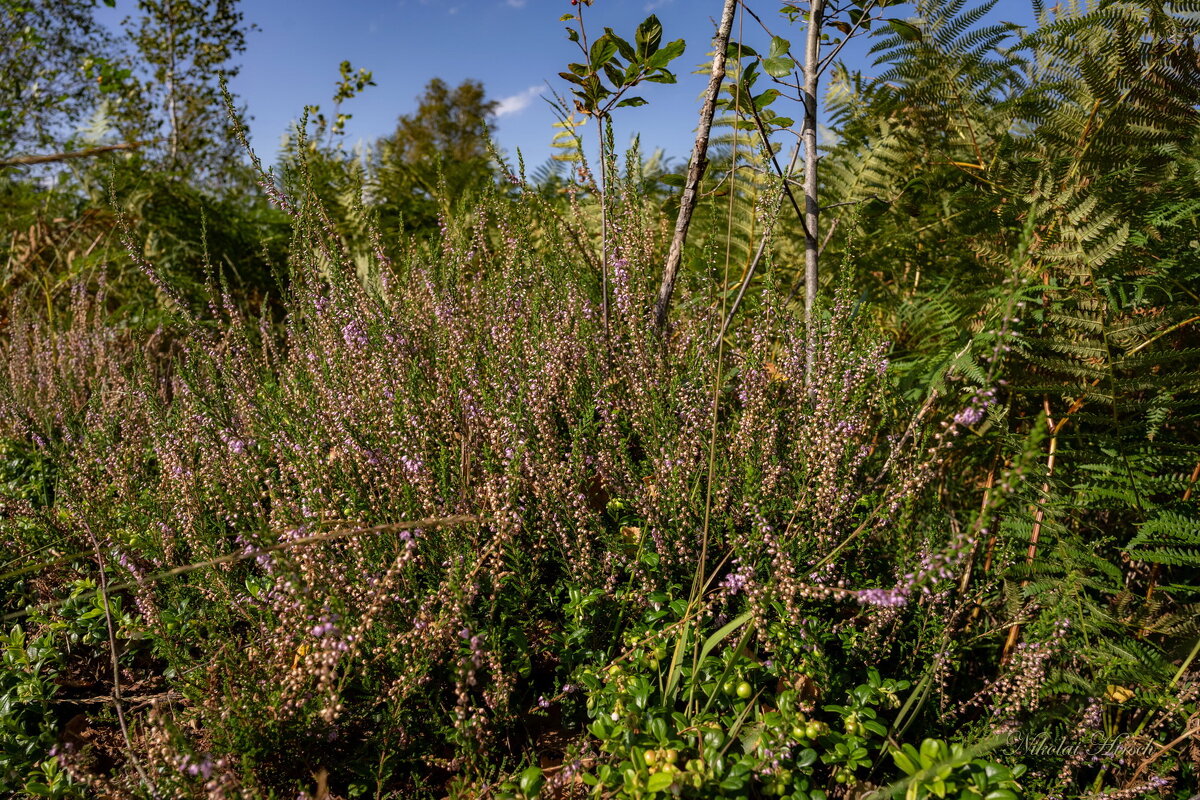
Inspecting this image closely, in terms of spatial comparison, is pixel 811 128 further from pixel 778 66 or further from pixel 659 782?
pixel 659 782

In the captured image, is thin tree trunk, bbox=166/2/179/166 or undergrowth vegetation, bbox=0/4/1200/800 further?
thin tree trunk, bbox=166/2/179/166

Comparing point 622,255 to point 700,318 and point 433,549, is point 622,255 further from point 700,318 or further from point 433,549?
point 433,549

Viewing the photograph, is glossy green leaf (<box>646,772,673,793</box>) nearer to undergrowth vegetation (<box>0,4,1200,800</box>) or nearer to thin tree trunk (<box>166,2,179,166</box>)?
undergrowth vegetation (<box>0,4,1200,800</box>)

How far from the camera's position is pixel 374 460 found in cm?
212

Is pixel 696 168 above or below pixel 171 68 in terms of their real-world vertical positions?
below

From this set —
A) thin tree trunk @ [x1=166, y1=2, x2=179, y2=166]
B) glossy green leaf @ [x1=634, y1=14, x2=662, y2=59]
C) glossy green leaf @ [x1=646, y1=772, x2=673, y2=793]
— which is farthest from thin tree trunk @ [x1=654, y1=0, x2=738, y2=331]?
thin tree trunk @ [x1=166, y1=2, x2=179, y2=166]

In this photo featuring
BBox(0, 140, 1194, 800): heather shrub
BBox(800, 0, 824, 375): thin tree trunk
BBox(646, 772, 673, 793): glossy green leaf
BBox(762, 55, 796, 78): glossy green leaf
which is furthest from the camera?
BBox(800, 0, 824, 375): thin tree trunk

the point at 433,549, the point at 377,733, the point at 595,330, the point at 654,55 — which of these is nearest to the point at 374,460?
the point at 433,549

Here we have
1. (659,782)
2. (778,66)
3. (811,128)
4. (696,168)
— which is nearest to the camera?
(659,782)

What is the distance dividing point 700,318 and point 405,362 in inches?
41.9

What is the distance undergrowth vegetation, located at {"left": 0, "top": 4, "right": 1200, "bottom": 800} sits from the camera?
1.58m

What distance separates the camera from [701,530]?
1979 millimetres

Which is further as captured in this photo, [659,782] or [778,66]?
[778,66]

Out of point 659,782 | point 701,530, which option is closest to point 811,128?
point 701,530
